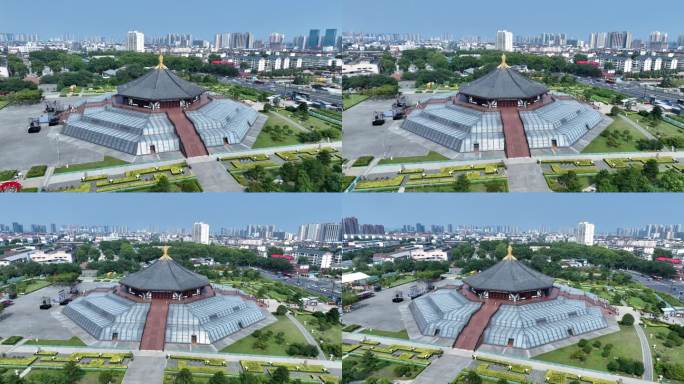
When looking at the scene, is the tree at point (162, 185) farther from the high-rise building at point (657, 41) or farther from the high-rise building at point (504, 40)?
the high-rise building at point (657, 41)

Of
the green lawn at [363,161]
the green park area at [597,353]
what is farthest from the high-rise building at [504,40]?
the green park area at [597,353]

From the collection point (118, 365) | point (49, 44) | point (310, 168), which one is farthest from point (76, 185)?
point (49, 44)

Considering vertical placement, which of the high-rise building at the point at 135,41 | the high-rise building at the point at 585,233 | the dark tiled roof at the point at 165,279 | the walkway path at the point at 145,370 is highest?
the high-rise building at the point at 135,41

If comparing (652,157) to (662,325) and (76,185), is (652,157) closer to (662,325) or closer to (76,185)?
(662,325)

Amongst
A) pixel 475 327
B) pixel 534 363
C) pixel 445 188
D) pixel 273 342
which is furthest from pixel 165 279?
pixel 534 363

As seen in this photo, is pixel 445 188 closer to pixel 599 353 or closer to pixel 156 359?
pixel 599 353

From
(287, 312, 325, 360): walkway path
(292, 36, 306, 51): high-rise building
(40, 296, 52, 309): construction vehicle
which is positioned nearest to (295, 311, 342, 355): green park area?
(287, 312, 325, 360): walkway path
